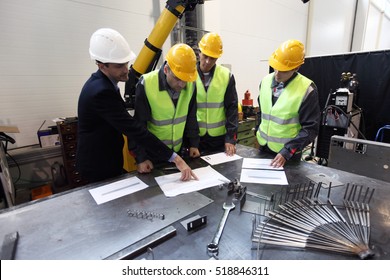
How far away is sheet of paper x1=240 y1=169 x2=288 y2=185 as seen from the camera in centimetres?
122

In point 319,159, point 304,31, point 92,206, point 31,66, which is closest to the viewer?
point 92,206

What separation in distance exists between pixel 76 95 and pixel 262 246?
9.32 ft

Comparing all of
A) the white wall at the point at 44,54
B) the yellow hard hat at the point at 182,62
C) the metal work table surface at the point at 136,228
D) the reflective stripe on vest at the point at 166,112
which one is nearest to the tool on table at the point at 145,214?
the metal work table surface at the point at 136,228

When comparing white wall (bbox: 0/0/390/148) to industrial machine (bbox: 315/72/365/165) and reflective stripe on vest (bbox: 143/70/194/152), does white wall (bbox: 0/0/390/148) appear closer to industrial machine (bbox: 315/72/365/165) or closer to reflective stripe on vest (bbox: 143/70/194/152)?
reflective stripe on vest (bbox: 143/70/194/152)

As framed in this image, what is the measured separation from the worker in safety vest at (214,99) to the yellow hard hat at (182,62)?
47 cm

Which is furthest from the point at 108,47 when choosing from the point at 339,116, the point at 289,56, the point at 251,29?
the point at 251,29

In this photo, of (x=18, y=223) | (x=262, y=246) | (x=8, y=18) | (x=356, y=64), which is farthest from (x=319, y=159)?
(x=8, y=18)

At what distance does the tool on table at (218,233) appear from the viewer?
2.40ft

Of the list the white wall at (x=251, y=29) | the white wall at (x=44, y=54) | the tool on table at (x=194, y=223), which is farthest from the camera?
the white wall at (x=251, y=29)

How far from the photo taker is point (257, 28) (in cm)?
466

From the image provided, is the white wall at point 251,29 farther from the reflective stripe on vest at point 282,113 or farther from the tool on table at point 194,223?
the tool on table at point 194,223

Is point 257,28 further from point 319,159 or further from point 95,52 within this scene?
point 95,52

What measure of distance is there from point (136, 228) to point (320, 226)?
697 millimetres

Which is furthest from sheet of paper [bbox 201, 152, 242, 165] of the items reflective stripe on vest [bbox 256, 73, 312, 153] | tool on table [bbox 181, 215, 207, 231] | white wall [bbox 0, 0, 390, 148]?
white wall [bbox 0, 0, 390, 148]
